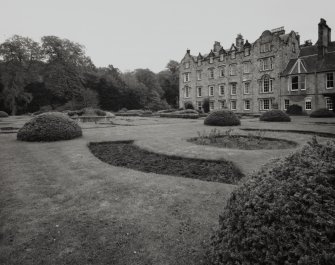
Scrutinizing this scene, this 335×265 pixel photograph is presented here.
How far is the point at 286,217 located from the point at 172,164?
6.44m

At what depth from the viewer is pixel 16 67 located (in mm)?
53000

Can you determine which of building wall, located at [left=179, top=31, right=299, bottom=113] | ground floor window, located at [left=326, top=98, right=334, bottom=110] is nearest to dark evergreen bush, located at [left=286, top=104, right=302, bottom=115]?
building wall, located at [left=179, top=31, right=299, bottom=113]

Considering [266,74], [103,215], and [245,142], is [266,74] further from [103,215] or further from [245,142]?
[103,215]

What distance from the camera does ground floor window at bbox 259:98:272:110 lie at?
43.9 m

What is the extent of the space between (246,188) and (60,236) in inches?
113

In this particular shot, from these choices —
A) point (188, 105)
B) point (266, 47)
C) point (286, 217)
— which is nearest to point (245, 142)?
point (286, 217)

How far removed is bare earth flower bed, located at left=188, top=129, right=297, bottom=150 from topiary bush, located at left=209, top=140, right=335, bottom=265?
8814 millimetres

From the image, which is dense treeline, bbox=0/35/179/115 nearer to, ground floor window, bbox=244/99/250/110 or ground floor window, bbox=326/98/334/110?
ground floor window, bbox=244/99/250/110

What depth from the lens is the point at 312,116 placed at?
31.6m

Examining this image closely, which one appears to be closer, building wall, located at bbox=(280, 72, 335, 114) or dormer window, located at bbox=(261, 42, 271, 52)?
building wall, located at bbox=(280, 72, 335, 114)

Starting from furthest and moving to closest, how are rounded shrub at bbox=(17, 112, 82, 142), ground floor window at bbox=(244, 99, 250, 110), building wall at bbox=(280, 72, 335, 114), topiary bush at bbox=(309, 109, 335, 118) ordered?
ground floor window at bbox=(244, 99, 250, 110)
building wall at bbox=(280, 72, 335, 114)
topiary bush at bbox=(309, 109, 335, 118)
rounded shrub at bbox=(17, 112, 82, 142)

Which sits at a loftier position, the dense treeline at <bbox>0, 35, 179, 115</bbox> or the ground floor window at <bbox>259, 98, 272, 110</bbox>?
the dense treeline at <bbox>0, 35, 179, 115</bbox>

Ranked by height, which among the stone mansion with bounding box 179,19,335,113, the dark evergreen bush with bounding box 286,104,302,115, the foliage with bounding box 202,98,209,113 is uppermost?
the stone mansion with bounding box 179,19,335,113

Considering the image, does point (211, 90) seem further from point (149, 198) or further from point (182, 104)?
point (149, 198)
